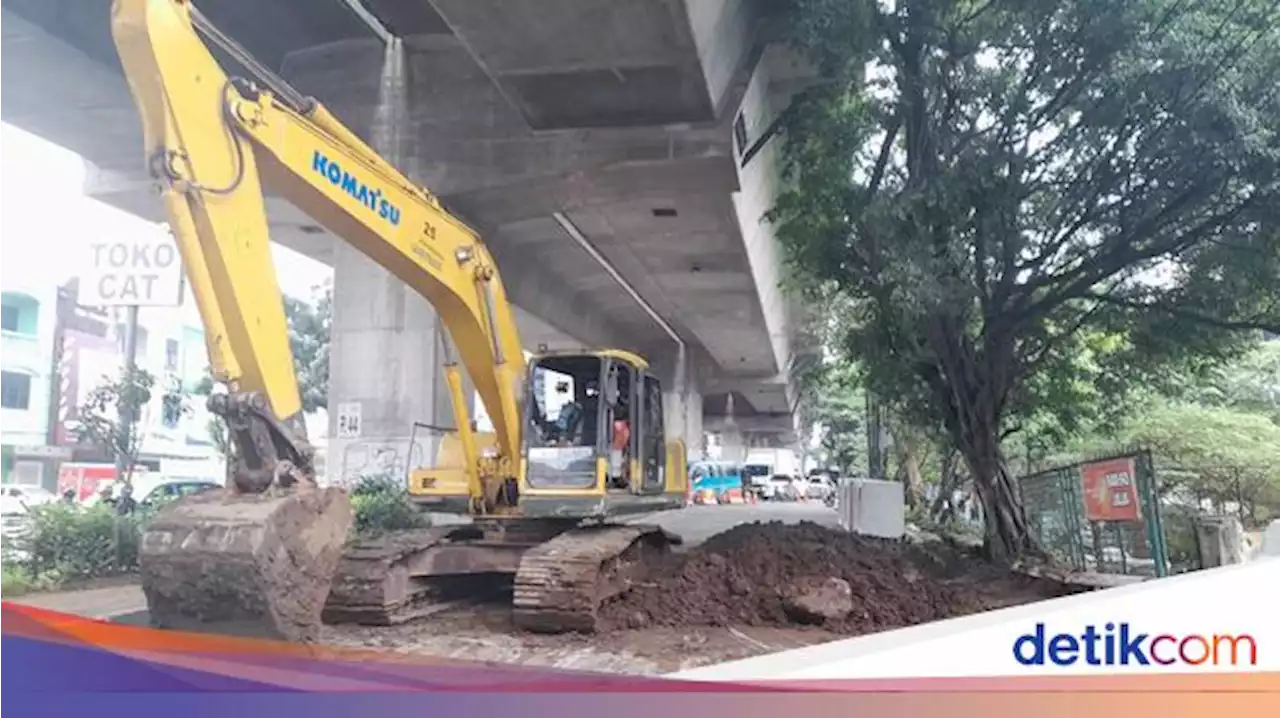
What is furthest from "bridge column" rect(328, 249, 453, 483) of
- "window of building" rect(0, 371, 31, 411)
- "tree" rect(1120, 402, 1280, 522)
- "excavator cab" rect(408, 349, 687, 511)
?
"tree" rect(1120, 402, 1280, 522)

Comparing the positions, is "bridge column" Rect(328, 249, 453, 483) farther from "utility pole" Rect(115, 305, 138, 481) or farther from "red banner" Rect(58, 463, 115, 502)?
"red banner" Rect(58, 463, 115, 502)

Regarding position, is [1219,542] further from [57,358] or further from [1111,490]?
[57,358]

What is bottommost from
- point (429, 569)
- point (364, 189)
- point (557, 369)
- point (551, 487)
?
point (429, 569)

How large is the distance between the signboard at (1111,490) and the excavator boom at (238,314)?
7.06 metres

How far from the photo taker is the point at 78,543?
9664mm

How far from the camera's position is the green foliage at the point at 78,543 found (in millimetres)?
9430

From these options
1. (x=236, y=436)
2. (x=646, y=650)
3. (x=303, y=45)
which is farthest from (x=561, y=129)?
(x=236, y=436)

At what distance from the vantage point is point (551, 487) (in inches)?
320

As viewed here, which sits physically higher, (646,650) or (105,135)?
(105,135)

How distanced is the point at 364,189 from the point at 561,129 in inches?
267

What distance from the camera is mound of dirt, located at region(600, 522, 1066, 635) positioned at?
7625 millimetres

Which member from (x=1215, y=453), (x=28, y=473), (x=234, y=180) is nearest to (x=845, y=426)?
(x=1215, y=453)

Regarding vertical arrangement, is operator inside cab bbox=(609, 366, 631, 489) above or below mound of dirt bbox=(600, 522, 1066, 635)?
above

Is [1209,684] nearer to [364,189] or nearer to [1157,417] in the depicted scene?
[364,189]
